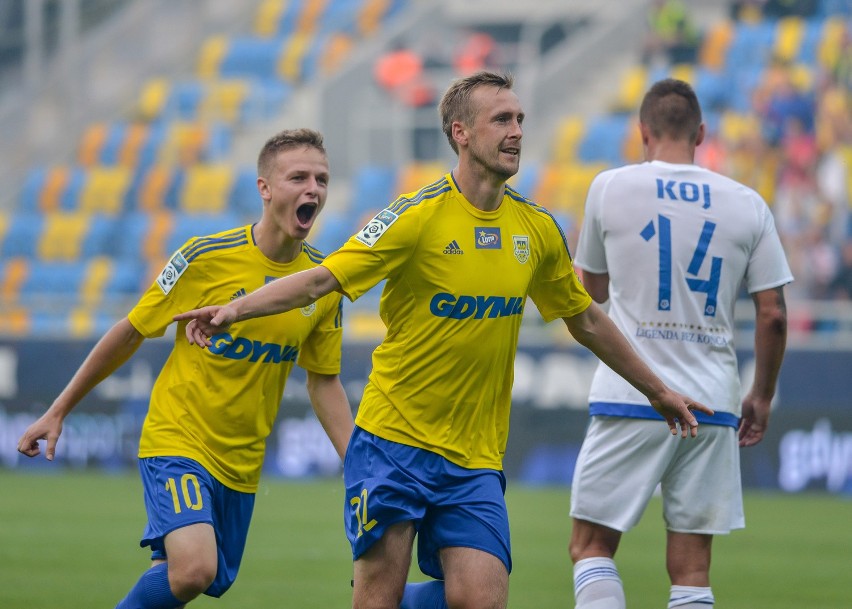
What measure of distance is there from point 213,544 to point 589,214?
206 cm

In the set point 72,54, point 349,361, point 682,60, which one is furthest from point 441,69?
point 349,361

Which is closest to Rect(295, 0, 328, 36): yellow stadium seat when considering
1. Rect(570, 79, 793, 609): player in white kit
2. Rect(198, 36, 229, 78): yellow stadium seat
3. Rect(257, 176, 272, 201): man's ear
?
Rect(198, 36, 229, 78): yellow stadium seat

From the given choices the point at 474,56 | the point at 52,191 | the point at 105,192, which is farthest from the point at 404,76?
the point at 52,191

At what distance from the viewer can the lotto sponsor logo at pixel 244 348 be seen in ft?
19.7

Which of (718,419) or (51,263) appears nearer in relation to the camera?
(718,419)

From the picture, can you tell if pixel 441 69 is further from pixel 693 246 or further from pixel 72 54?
pixel 693 246

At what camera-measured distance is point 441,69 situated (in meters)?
23.4

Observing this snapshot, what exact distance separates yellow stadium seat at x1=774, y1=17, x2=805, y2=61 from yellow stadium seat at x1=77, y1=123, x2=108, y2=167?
1155 centimetres

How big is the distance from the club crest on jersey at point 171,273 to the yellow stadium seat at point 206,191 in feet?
56.2

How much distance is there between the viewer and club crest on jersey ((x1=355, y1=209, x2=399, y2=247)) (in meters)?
5.11

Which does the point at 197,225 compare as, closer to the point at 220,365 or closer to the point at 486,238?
the point at 220,365

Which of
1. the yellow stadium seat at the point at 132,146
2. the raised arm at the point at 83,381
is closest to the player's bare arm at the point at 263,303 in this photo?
the raised arm at the point at 83,381

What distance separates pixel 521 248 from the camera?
5367 millimetres

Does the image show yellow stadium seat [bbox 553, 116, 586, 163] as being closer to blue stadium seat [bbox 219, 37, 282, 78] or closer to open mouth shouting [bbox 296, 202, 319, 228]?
blue stadium seat [bbox 219, 37, 282, 78]
